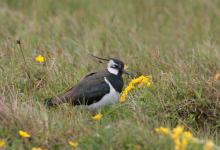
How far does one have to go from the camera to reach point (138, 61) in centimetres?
759

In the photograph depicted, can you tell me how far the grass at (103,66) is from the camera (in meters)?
5.30

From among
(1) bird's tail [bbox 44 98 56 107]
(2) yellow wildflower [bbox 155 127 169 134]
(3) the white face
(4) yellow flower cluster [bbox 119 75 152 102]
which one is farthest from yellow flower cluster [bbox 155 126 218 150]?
(3) the white face

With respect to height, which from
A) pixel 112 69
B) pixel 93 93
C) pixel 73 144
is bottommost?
pixel 73 144

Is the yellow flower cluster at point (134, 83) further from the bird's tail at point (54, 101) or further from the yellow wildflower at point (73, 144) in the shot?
the yellow wildflower at point (73, 144)

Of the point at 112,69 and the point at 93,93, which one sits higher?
the point at 112,69

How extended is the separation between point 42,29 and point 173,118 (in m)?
3.62

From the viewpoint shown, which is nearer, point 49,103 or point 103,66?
point 49,103

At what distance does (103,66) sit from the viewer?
771 cm

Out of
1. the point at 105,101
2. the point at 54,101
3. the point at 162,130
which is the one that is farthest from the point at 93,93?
the point at 162,130

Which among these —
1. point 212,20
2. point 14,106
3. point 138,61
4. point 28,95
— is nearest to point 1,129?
point 14,106

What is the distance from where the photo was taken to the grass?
5.30 meters

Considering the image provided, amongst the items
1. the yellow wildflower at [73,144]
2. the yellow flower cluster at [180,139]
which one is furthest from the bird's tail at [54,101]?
the yellow flower cluster at [180,139]

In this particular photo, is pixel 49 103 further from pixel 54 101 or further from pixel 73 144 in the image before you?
pixel 73 144

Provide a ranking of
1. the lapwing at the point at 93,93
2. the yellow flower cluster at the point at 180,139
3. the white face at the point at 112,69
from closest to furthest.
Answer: the yellow flower cluster at the point at 180,139, the lapwing at the point at 93,93, the white face at the point at 112,69
